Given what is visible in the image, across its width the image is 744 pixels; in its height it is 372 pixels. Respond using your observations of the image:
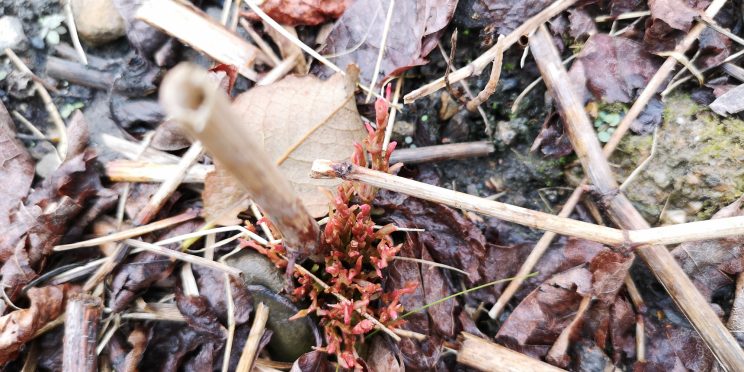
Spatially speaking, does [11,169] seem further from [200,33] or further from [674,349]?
[674,349]

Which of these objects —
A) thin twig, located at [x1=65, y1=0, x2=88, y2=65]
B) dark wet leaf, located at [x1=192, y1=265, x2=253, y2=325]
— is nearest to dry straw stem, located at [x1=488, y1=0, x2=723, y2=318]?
dark wet leaf, located at [x1=192, y1=265, x2=253, y2=325]

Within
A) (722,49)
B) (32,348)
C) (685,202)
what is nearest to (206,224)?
(32,348)

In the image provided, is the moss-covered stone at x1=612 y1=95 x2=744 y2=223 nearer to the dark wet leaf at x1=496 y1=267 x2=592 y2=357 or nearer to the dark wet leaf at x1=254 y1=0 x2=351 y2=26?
the dark wet leaf at x1=496 y1=267 x2=592 y2=357

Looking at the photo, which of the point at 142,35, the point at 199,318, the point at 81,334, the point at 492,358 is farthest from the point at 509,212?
the point at 142,35

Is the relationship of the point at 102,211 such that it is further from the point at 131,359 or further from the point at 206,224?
the point at 131,359

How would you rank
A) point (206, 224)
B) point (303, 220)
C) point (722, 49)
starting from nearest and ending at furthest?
1. point (303, 220)
2. point (722, 49)
3. point (206, 224)

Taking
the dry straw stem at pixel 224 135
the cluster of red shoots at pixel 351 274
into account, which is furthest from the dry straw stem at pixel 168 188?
the dry straw stem at pixel 224 135
